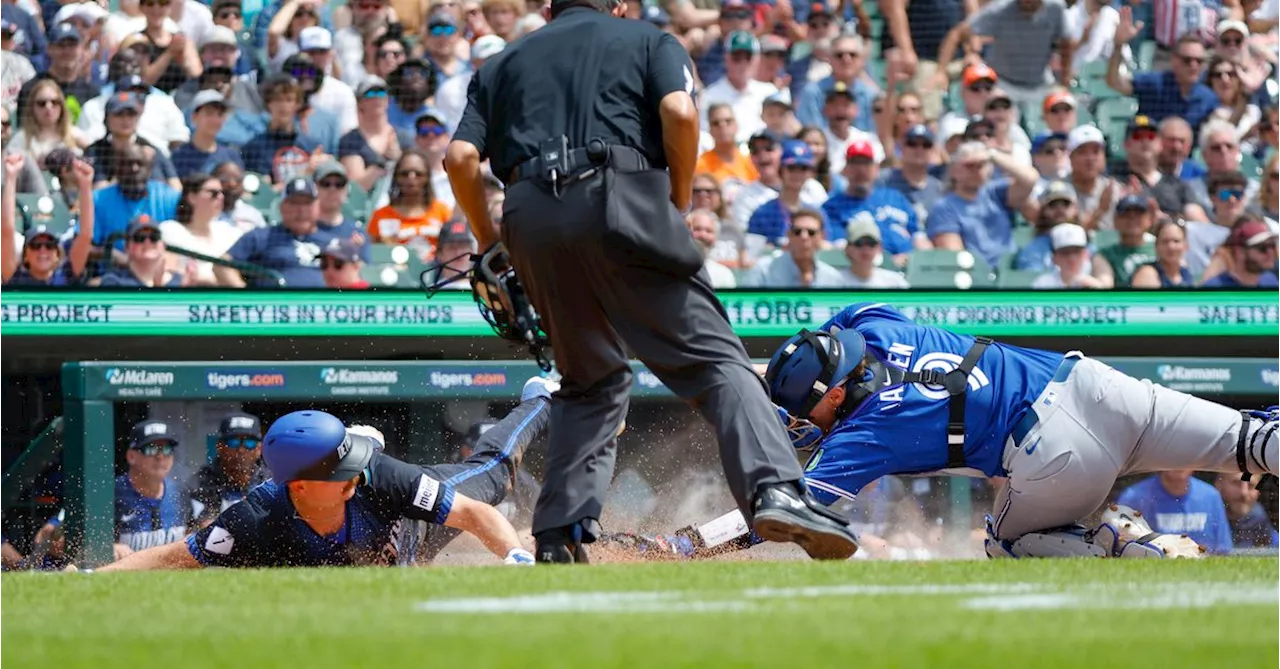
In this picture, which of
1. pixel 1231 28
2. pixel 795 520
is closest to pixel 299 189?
pixel 795 520

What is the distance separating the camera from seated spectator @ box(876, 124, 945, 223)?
1116cm

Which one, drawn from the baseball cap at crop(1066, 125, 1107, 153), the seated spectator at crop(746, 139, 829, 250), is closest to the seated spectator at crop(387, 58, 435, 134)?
the seated spectator at crop(746, 139, 829, 250)

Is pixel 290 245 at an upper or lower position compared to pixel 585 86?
lower

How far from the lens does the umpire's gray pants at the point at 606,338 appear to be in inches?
194

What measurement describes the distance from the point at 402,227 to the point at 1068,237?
408 cm

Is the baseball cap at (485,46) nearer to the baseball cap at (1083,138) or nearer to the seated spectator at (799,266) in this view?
the seated spectator at (799,266)

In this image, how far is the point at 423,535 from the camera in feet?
24.5

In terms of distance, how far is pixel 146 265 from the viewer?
955 centimetres

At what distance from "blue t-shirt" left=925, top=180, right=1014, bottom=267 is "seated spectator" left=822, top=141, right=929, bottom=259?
7.0 inches

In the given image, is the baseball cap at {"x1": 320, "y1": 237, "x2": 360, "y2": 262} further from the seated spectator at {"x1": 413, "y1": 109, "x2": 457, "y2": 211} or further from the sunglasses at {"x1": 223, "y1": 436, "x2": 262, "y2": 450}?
the sunglasses at {"x1": 223, "y1": 436, "x2": 262, "y2": 450}

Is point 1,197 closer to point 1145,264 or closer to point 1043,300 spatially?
point 1043,300

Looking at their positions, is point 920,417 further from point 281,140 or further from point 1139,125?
point 1139,125

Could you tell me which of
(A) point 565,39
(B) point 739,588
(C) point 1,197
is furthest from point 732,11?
(B) point 739,588

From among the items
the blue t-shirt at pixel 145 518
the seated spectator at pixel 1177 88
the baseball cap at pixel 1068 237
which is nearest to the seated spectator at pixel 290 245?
the blue t-shirt at pixel 145 518
